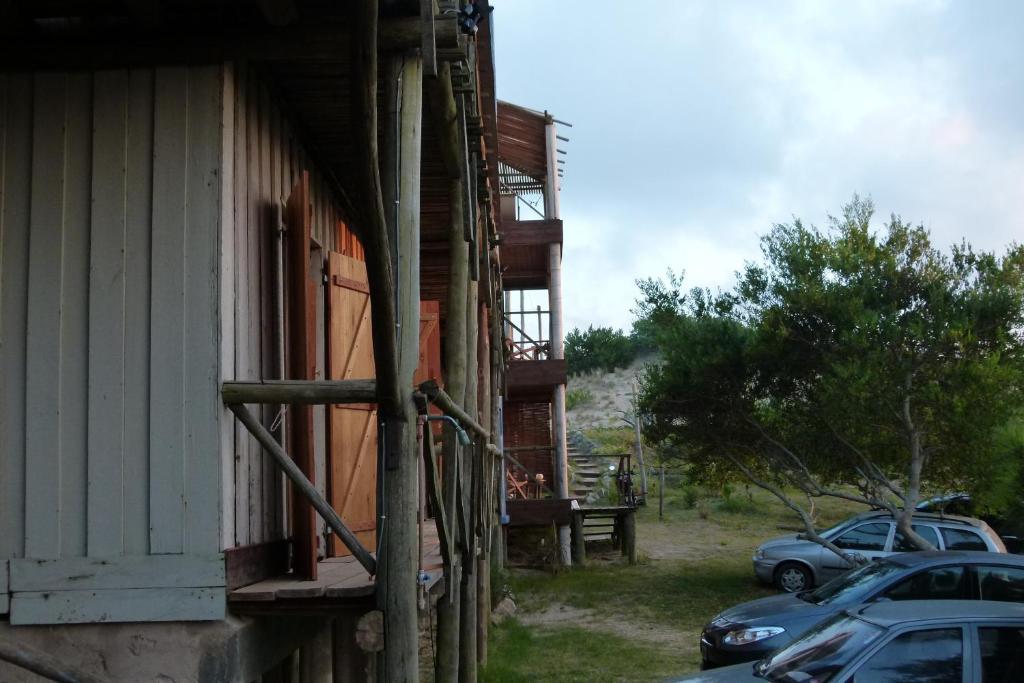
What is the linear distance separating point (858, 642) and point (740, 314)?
12.4 metres

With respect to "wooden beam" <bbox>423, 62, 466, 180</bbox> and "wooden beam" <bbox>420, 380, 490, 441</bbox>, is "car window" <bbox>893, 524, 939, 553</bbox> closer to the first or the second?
"wooden beam" <bbox>420, 380, 490, 441</bbox>

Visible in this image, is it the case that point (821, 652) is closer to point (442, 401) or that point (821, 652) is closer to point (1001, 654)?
point (1001, 654)

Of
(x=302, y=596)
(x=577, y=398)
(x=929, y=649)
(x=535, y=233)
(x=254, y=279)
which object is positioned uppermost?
(x=535, y=233)

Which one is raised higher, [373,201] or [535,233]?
[535,233]

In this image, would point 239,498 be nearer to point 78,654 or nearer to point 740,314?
point 78,654

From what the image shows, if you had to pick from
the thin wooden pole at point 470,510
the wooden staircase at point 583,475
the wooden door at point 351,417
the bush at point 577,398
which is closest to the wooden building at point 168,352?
the wooden door at point 351,417

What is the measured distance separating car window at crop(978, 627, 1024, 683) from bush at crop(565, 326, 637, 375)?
182ft

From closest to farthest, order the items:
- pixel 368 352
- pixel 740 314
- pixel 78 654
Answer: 1. pixel 78 654
2. pixel 368 352
3. pixel 740 314

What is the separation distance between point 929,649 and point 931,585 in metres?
3.39

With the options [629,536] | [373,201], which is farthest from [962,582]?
[629,536]

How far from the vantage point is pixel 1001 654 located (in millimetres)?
5988

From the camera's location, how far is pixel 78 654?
485cm

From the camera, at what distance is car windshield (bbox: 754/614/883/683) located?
625cm

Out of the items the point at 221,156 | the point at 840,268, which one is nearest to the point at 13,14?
the point at 221,156
